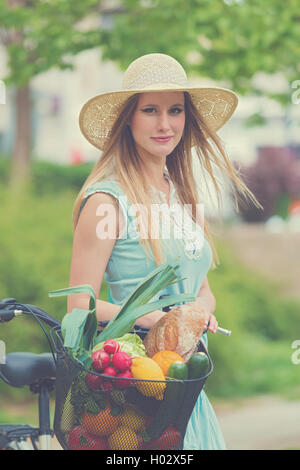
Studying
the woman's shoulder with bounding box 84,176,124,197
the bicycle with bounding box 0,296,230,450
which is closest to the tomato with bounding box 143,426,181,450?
the bicycle with bounding box 0,296,230,450

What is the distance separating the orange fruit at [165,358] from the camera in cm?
184

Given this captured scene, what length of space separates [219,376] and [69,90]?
24.3 metres

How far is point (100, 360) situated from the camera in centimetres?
178

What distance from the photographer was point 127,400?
1.76 m

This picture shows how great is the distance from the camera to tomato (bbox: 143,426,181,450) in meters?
1.83

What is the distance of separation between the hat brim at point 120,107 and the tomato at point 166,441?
3.74 feet

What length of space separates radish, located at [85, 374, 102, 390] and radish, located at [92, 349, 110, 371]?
3 cm

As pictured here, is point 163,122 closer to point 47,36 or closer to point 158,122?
point 158,122

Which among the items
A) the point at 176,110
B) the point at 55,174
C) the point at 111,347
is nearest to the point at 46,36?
the point at 176,110

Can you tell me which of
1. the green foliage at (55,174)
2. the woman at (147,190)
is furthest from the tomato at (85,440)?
the green foliage at (55,174)

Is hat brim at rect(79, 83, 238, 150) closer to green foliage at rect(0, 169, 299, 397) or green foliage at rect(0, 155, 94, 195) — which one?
green foliage at rect(0, 169, 299, 397)

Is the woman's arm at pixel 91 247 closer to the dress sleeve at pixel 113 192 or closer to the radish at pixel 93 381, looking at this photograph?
the dress sleeve at pixel 113 192

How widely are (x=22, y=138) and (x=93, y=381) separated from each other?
371 inches
